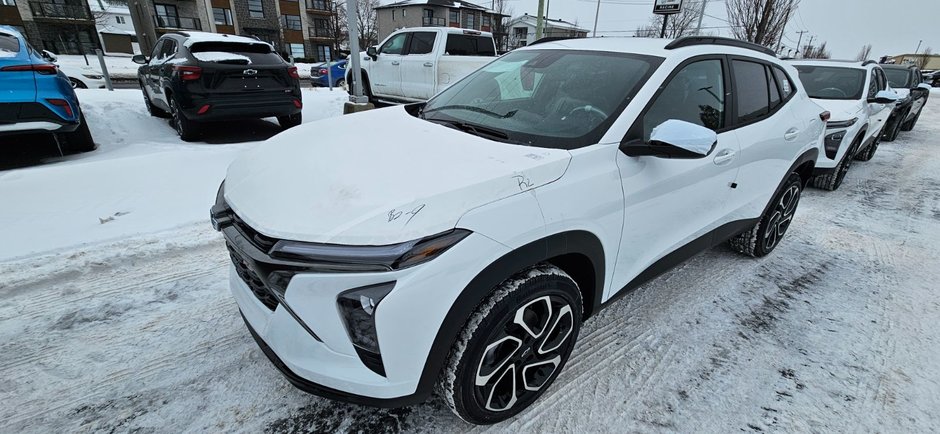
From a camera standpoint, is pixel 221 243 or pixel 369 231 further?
pixel 221 243

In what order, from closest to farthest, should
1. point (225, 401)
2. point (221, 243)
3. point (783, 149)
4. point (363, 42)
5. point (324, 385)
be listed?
1. point (324, 385)
2. point (225, 401)
3. point (783, 149)
4. point (221, 243)
5. point (363, 42)

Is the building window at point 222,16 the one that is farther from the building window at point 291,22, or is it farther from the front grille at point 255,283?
the front grille at point 255,283

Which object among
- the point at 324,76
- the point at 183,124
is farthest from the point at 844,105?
the point at 324,76

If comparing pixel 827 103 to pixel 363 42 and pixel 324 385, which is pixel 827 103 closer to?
pixel 324 385

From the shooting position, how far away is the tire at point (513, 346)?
1649 millimetres

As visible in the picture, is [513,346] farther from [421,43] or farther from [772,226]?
[421,43]

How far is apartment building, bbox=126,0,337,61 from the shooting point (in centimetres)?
3825

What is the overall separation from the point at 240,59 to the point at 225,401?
570 cm

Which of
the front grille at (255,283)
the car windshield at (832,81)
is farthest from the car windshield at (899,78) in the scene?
the front grille at (255,283)

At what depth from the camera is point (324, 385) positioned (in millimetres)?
1558

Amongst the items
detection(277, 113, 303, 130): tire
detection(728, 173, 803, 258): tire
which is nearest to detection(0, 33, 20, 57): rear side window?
detection(277, 113, 303, 130): tire

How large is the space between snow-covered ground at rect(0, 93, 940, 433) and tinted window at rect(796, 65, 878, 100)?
10.4 ft

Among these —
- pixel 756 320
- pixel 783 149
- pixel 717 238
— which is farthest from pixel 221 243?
pixel 783 149

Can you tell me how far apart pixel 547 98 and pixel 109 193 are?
4.36m
